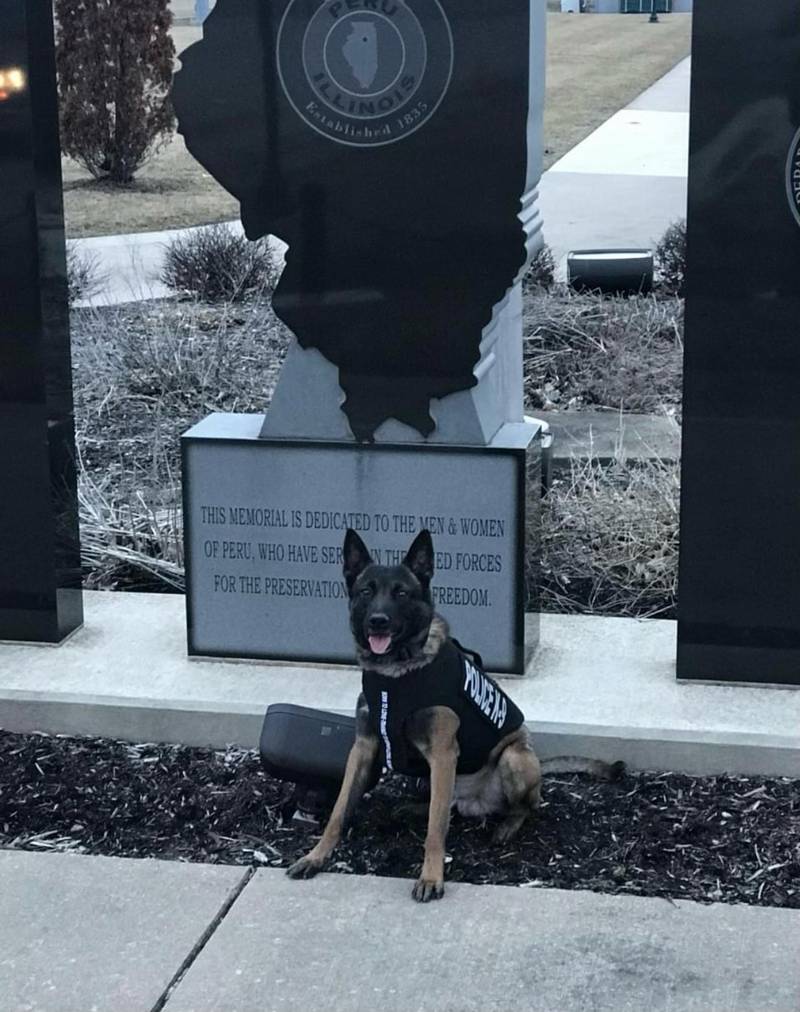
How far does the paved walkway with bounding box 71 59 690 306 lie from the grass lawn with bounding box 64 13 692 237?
2.20 ft

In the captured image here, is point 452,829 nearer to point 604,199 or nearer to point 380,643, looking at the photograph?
point 380,643

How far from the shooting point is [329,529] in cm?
574

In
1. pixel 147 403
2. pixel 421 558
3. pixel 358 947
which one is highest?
pixel 421 558

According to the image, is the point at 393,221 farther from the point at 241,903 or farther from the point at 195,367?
the point at 195,367

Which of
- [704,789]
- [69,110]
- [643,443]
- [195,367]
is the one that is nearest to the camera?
[704,789]

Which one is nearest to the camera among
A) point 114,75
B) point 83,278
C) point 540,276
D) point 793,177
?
point 793,177

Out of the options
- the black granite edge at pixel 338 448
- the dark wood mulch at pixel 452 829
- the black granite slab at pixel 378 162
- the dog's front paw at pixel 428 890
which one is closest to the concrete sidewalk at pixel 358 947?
the dog's front paw at pixel 428 890

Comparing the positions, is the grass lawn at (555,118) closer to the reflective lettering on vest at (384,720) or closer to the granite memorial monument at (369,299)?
the granite memorial monument at (369,299)

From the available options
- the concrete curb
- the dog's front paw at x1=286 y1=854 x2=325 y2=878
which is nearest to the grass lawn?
the concrete curb

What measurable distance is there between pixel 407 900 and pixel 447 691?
0.55 meters

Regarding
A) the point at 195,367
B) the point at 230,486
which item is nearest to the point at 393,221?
the point at 230,486

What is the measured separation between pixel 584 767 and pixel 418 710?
83cm

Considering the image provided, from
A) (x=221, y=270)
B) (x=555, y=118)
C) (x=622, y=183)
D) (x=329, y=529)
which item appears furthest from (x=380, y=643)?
(x=555, y=118)

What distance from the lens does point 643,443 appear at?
26.8 ft
